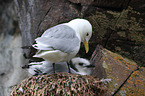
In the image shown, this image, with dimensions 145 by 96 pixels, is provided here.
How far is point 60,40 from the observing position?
96cm

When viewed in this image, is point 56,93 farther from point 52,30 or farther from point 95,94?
point 52,30

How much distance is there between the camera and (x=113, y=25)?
4.46 ft

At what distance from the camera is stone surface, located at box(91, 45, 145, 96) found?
3.13ft

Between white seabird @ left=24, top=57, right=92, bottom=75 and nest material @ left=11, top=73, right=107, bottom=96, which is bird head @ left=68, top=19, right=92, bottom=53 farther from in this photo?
nest material @ left=11, top=73, right=107, bottom=96

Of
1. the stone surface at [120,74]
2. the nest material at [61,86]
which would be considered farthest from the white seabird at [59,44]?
the stone surface at [120,74]

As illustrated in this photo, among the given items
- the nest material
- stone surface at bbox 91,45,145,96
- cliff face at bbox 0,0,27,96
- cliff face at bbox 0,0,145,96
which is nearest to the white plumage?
the nest material

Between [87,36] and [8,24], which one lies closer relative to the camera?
[87,36]

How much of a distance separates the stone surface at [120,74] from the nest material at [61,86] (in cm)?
8

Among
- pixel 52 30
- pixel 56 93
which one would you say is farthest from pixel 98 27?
pixel 56 93

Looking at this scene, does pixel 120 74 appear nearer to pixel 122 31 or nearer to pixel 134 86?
pixel 134 86

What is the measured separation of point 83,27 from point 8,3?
1.78 metres

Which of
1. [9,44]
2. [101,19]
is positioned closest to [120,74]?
[101,19]

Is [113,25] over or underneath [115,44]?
over

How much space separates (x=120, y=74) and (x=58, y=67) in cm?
48
